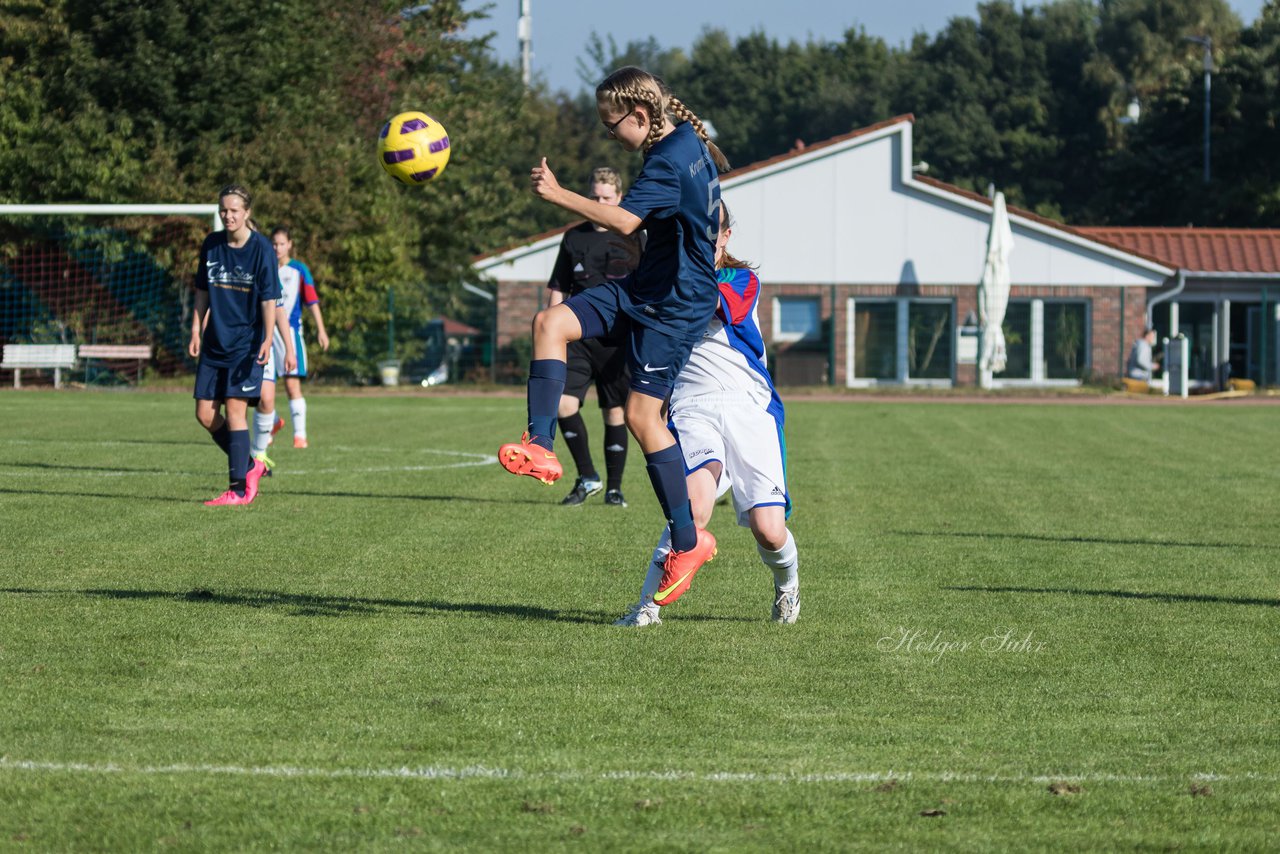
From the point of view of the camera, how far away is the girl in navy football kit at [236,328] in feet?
34.7

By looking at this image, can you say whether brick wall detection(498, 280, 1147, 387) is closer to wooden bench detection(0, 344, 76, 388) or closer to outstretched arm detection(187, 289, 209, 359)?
wooden bench detection(0, 344, 76, 388)

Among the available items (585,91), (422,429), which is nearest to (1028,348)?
(422,429)

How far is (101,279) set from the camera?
3166cm

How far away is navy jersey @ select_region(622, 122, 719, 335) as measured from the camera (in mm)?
5762

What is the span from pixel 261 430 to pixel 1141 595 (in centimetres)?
689

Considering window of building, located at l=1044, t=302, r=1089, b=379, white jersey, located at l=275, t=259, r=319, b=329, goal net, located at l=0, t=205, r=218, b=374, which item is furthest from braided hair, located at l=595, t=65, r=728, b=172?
window of building, located at l=1044, t=302, r=1089, b=379

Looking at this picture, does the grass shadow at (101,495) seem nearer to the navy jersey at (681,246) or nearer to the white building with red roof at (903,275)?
the navy jersey at (681,246)

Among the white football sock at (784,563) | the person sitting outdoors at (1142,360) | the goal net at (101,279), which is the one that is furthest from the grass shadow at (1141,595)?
the person sitting outdoors at (1142,360)

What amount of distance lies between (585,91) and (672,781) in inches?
3422

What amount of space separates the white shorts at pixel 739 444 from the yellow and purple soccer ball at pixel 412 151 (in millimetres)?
2675

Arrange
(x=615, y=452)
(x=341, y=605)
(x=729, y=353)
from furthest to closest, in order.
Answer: (x=615, y=452), (x=341, y=605), (x=729, y=353)

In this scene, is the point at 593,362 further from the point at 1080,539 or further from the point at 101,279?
the point at 101,279

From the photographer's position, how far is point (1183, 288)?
38.8m

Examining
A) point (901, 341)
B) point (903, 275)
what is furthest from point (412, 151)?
point (903, 275)
